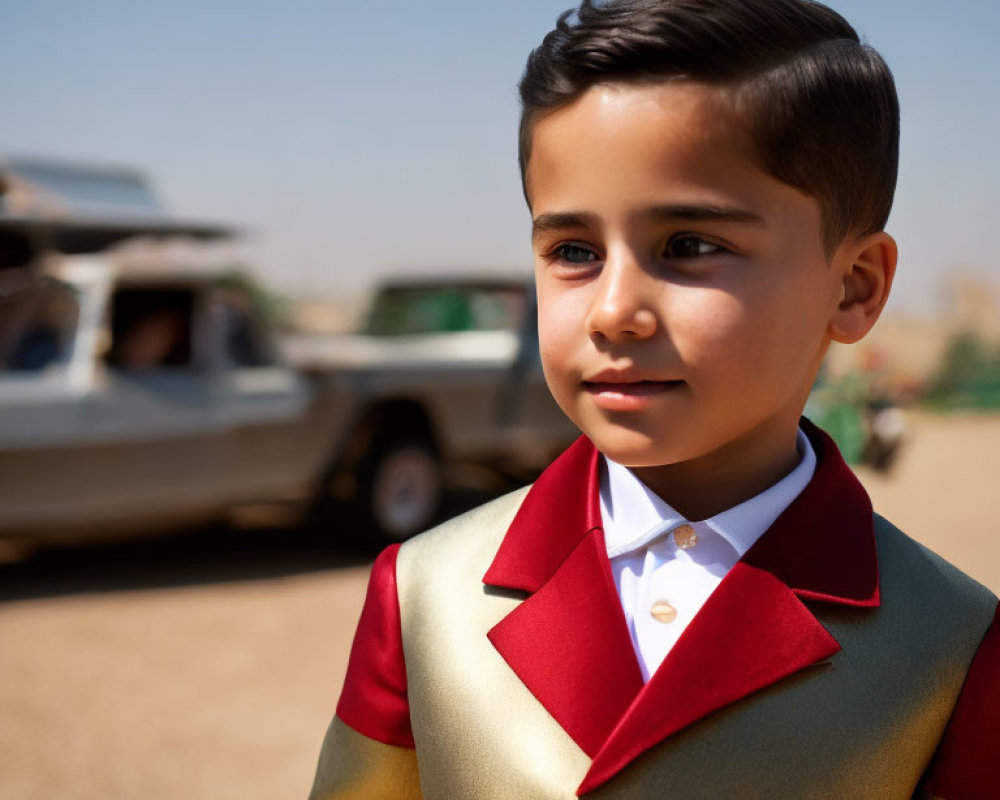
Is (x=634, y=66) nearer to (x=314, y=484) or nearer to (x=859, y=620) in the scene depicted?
(x=859, y=620)

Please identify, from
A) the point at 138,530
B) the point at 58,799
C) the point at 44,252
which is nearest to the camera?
the point at 58,799

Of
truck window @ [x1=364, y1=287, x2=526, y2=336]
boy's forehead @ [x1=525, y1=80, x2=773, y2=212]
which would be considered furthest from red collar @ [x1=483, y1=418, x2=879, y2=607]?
truck window @ [x1=364, y1=287, x2=526, y2=336]

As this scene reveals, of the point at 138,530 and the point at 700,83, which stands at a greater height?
the point at 700,83

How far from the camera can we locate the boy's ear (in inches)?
49.6

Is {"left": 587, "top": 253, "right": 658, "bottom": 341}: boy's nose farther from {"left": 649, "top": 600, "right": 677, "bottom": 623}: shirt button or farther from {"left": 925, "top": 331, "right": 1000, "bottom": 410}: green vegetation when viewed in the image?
{"left": 925, "top": 331, "right": 1000, "bottom": 410}: green vegetation

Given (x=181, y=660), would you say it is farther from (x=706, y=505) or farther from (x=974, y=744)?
(x=974, y=744)

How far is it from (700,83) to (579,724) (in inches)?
26.1

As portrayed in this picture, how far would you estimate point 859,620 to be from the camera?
46.3 inches

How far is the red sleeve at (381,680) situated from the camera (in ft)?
4.38

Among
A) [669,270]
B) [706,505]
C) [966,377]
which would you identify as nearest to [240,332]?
[706,505]

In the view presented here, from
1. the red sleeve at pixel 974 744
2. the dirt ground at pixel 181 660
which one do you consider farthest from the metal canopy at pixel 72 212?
the red sleeve at pixel 974 744

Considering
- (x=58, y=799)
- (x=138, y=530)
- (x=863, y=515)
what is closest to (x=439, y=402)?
(x=138, y=530)

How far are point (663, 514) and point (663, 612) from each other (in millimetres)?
113

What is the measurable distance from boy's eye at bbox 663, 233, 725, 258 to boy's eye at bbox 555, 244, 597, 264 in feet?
0.30
